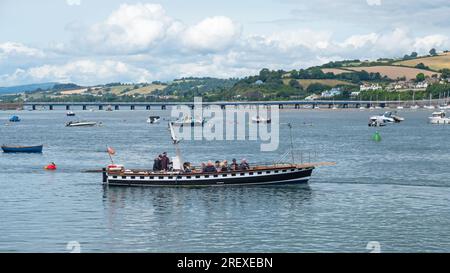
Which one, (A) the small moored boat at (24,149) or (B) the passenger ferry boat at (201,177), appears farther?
(A) the small moored boat at (24,149)

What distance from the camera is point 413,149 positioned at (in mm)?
112125

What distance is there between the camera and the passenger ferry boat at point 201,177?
66.2 m

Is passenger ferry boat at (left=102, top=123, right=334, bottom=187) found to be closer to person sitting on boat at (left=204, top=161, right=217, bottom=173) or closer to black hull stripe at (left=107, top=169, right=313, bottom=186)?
black hull stripe at (left=107, top=169, right=313, bottom=186)

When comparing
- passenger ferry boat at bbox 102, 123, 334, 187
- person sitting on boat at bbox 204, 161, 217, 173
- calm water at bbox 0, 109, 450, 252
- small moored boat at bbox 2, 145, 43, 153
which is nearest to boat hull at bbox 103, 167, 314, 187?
passenger ferry boat at bbox 102, 123, 334, 187

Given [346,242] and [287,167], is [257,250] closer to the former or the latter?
[346,242]

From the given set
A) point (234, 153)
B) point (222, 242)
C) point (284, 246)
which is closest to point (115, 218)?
point (222, 242)

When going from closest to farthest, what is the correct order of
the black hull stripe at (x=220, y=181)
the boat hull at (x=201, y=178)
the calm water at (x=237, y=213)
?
the calm water at (x=237, y=213)
the boat hull at (x=201, y=178)
the black hull stripe at (x=220, y=181)

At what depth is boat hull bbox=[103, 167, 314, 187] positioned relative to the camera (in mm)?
66188

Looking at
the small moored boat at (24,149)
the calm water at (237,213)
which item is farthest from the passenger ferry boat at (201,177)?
the small moored boat at (24,149)

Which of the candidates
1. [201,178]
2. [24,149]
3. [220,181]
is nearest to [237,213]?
[220,181]

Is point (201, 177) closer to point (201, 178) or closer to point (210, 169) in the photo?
point (201, 178)

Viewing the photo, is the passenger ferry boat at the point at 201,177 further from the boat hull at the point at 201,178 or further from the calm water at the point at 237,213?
the calm water at the point at 237,213
